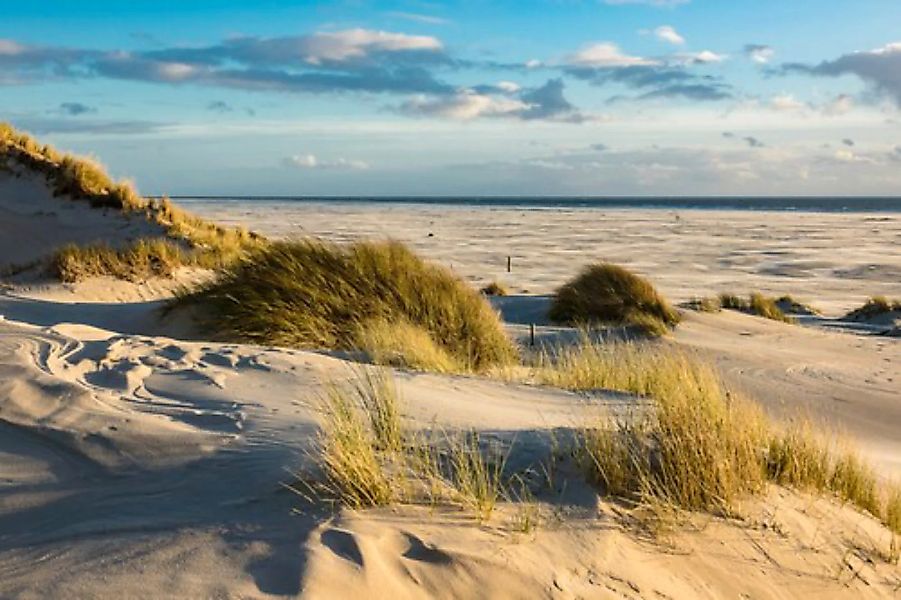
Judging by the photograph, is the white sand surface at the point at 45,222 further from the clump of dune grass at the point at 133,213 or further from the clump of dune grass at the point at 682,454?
the clump of dune grass at the point at 682,454

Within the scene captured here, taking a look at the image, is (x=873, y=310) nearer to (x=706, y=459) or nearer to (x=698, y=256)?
(x=706, y=459)

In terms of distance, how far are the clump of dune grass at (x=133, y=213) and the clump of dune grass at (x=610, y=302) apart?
509cm

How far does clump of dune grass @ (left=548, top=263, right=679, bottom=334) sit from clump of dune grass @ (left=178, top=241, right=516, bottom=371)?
11.2 ft

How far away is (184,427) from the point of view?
385cm

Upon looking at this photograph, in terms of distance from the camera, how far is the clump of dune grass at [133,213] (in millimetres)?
13633

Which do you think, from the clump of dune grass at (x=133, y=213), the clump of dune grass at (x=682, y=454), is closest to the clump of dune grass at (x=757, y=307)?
the clump of dune grass at (x=133, y=213)

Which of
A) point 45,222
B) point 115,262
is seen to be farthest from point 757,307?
point 45,222

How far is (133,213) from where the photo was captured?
17109 mm

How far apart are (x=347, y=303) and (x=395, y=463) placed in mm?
4994

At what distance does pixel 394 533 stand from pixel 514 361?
5.85 m

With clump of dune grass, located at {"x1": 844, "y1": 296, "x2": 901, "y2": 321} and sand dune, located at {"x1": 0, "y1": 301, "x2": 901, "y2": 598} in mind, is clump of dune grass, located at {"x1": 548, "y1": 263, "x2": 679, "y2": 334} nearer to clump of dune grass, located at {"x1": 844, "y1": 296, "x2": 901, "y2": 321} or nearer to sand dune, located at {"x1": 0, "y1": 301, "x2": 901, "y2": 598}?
clump of dune grass, located at {"x1": 844, "y1": 296, "x2": 901, "y2": 321}

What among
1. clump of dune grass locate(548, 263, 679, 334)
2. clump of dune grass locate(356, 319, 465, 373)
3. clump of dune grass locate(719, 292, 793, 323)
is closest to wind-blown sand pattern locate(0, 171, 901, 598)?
clump of dune grass locate(356, 319, 465, 373)

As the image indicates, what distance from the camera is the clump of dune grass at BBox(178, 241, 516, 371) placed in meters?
7.81

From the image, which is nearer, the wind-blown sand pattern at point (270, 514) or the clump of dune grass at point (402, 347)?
the wind-blown sand pattern at point (270, 514)
